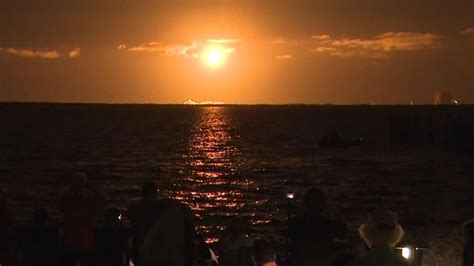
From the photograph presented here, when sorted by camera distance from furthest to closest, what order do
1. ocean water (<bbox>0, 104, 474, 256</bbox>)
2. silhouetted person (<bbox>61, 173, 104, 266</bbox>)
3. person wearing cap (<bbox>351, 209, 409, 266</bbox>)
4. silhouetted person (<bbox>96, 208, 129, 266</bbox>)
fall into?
ocean water (<bbox>0, 104, 474, 256</bbox>) → silhouetted person (<bbox>96, 208, 129, 266</bbox>) → silhouetted person (<bbox>61, 173, 104, 266</bbox>) → person wearing cap (<bbox>351, 209, 409, 266</bbox>)

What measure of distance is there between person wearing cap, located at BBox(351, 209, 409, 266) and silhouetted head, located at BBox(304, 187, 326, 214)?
2.22 metres

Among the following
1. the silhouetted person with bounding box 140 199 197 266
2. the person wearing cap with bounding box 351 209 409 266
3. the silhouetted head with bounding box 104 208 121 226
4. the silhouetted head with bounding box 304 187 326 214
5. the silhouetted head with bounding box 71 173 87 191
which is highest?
the silhouetted head with bounding box 71 173 87 191

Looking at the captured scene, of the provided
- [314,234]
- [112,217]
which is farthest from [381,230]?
[112,217]

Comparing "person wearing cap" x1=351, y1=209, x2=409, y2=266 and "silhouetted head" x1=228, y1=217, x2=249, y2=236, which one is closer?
"person wearing cap" x1=351, y1=209, x2=409, y2=266

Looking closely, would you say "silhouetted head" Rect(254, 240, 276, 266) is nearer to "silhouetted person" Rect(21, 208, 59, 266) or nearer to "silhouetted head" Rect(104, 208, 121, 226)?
"silhouetted head" Rect(104, 208, 121, 226)

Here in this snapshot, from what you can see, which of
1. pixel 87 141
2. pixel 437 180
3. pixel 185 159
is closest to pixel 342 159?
pixel 185 159

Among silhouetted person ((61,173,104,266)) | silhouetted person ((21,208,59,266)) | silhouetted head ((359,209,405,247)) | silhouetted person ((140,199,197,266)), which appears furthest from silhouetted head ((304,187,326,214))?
silhouetted person ((21,208,59,266))

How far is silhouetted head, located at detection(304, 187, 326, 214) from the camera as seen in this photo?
8.03m

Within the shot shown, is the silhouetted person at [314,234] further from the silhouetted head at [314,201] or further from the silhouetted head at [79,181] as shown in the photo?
the silhouetted head at [79,181]

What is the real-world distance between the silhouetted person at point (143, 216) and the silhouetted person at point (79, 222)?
54.0 inches

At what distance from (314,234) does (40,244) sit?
380 cm

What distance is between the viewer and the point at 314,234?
820 cm

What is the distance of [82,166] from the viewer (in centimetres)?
8050

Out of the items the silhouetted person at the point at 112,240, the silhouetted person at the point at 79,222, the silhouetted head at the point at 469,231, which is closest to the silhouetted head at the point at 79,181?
the silhouetted person at the point at 79,222
